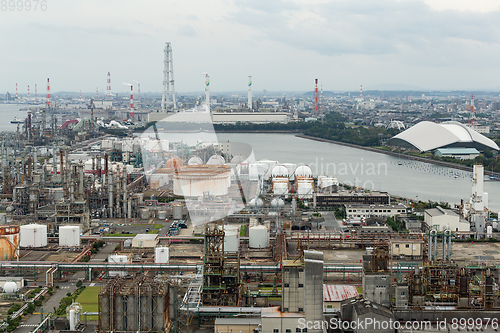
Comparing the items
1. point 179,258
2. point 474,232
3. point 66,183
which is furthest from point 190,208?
point 474,232

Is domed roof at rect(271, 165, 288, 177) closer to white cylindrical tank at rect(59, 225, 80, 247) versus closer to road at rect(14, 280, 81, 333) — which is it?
white cylindrical tank at rect(59, 225, 80, 247)

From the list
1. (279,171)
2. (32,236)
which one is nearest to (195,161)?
(279,171)

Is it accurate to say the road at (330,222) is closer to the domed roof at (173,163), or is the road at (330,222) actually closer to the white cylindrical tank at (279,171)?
the white cylindrical tank at (279,171)

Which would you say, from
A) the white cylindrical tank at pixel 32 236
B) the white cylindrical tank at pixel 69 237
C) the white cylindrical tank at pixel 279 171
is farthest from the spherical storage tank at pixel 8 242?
the white cylindrical tank at pixel 279 171

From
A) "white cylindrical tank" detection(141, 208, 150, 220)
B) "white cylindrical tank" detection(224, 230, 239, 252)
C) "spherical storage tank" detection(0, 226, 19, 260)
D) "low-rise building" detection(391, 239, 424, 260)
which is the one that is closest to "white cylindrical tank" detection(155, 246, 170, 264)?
"white cylindrical tank" detection(224, 230, 239, 252)

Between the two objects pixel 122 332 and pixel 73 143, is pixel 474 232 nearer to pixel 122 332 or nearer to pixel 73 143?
pixel 122 332

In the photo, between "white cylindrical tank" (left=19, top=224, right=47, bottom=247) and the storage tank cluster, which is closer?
"white cylindrical tank" (left=19, top=224, right=47, bottom=247)
